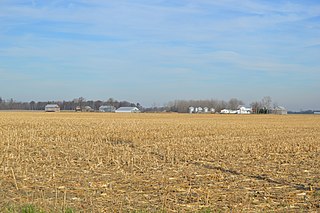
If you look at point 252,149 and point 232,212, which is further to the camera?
point 252,149

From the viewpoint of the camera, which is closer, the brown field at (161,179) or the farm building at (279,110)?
the brown field at (161,179)

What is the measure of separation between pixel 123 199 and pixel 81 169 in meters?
5.11

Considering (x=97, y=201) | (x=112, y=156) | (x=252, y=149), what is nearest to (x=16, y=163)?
(x=112, y=156)

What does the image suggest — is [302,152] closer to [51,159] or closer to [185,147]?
[185,147]

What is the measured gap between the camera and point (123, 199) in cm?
986

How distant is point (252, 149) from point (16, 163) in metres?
11.5

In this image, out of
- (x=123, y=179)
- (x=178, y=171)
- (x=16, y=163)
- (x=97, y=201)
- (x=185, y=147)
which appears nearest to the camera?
(x=97, y=201)

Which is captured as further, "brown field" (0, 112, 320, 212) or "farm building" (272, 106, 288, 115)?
"farm building" (272, 106, 288, 115)

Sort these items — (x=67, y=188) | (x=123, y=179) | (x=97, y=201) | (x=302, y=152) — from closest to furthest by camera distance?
(x=97, y=201) → (x=67, y=188) → (x=123, y=179) → (x=302, y=152)

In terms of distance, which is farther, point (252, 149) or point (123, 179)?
point (252, 149)

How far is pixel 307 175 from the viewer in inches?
540

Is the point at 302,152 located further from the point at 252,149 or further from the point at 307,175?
the point at 307,175

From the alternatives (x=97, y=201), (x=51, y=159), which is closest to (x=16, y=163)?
(x=51, y=159)

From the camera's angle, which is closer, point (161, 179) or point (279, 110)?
point (161, 179)
